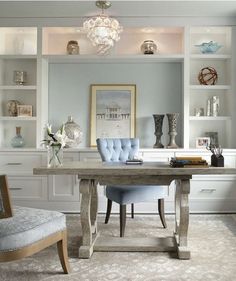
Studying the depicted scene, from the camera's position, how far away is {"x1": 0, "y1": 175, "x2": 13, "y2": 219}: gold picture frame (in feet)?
6.59

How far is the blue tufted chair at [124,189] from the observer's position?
10.6 ft

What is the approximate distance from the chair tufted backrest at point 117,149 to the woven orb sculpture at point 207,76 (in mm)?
1362

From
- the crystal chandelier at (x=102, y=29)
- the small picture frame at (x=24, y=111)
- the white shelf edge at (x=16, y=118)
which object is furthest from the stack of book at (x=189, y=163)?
the small picture frame at (x=24, y=111)

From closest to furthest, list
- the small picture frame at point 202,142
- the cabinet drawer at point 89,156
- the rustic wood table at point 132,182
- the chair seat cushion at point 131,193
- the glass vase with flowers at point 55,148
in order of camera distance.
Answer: the rustic wood table at point 132,182 < the glass vase with flowers at point 55,148 < the chair seat cushion at point 131,193 < the cabinet drawer at point 89,156 < the small picture frame at point 202,142

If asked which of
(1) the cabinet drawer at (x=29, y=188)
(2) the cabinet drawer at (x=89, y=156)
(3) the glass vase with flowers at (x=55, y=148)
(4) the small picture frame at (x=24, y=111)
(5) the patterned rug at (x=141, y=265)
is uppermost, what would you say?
(4) the small picture frame at (x=24, y=111)

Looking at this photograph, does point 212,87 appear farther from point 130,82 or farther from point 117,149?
point 117,149

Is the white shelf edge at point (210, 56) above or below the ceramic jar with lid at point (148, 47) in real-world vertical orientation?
below

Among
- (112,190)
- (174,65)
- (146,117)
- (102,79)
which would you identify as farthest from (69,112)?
(112,190)

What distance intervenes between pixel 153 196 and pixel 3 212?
1.63 m

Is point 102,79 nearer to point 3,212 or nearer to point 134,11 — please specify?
point 134,11

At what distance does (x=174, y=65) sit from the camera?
477 cm

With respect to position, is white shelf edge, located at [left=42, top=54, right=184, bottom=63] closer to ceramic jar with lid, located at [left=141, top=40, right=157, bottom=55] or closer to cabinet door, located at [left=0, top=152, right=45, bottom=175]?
ceramic jar with lid, located at [left=141, top=40, right=157, bottom=55]

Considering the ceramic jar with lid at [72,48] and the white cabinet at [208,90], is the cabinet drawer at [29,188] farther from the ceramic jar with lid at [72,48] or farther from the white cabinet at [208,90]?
the white cabinet at [208,90]

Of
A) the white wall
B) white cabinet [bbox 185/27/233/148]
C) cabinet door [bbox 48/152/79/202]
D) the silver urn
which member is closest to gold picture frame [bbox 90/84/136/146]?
the white wall
